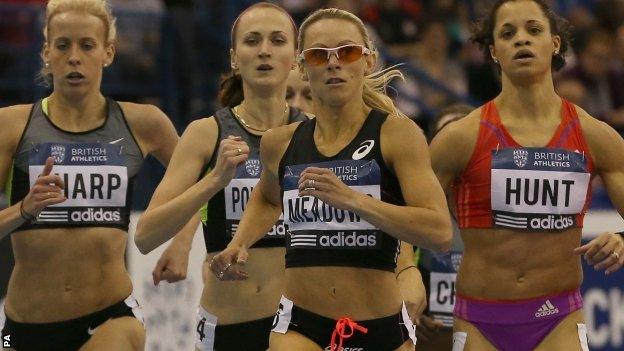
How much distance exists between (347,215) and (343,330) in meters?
0.47

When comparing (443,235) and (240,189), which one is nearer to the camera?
(443,235)

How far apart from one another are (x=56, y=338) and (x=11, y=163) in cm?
90

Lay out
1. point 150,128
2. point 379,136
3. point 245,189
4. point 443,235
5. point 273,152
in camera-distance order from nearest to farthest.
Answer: point 443,235
point 379,136
point 273,152
point 245,189
point 150,128

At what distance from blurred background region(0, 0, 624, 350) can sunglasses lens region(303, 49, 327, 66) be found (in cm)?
558

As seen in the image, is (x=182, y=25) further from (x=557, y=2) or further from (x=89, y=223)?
(x=89, y=223)

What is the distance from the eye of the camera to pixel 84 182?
6602 mm

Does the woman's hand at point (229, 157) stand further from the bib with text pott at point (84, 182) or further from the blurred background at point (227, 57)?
the blurred background at point (227, 57)

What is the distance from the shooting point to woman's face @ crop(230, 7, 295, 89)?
22.6 feet

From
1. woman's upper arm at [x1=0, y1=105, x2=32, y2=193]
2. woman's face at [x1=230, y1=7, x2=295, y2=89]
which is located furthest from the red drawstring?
woman's upper arm at [x1=0, y1=105, x2=32, y2=193]

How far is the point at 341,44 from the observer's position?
18.7 feet

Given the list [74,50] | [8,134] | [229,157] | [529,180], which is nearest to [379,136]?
[229,157]

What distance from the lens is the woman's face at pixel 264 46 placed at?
271 inches

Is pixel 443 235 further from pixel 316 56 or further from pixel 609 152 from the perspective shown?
pixel 609 152

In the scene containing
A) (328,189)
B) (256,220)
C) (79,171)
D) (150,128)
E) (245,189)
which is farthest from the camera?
(150,128)
